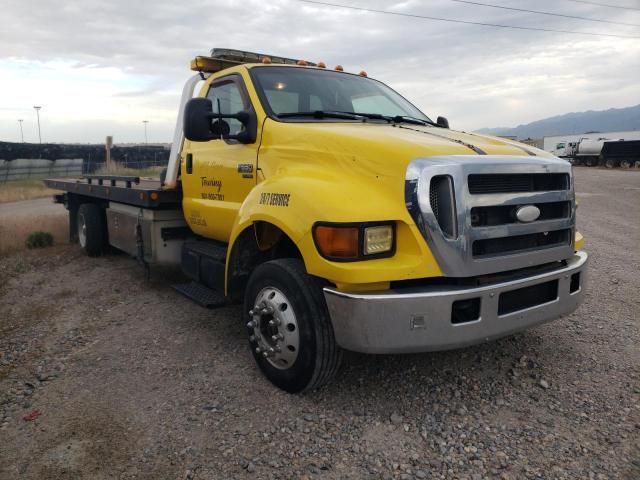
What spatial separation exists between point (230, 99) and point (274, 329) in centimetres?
222

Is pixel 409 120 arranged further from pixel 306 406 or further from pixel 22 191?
pixel 22 191

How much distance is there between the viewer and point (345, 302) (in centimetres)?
283

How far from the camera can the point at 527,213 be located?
3119 millimetres

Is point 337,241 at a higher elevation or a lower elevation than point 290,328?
higher

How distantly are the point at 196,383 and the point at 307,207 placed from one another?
1532 millimetres

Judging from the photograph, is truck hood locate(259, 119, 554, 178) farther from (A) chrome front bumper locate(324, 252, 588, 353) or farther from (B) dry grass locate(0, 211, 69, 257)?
(B) dry grass locate(0, 211, 69, 257)

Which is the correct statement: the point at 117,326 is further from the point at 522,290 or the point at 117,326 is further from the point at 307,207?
the point at 522,290

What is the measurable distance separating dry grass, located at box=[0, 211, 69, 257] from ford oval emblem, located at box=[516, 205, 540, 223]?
7.79 metres

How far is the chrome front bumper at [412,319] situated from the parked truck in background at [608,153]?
36.3 m

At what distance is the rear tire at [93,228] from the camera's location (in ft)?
24.3

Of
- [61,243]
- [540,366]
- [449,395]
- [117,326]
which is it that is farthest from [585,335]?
[61,243]

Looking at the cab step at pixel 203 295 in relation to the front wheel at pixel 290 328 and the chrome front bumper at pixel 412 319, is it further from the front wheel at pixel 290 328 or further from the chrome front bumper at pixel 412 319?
the chrome front bumper at pixel 412 319

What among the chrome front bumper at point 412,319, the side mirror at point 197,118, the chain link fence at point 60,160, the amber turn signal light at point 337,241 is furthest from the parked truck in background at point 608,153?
the amber turn signal light at point 337,241

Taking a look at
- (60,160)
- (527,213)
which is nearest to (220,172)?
(527,213)
